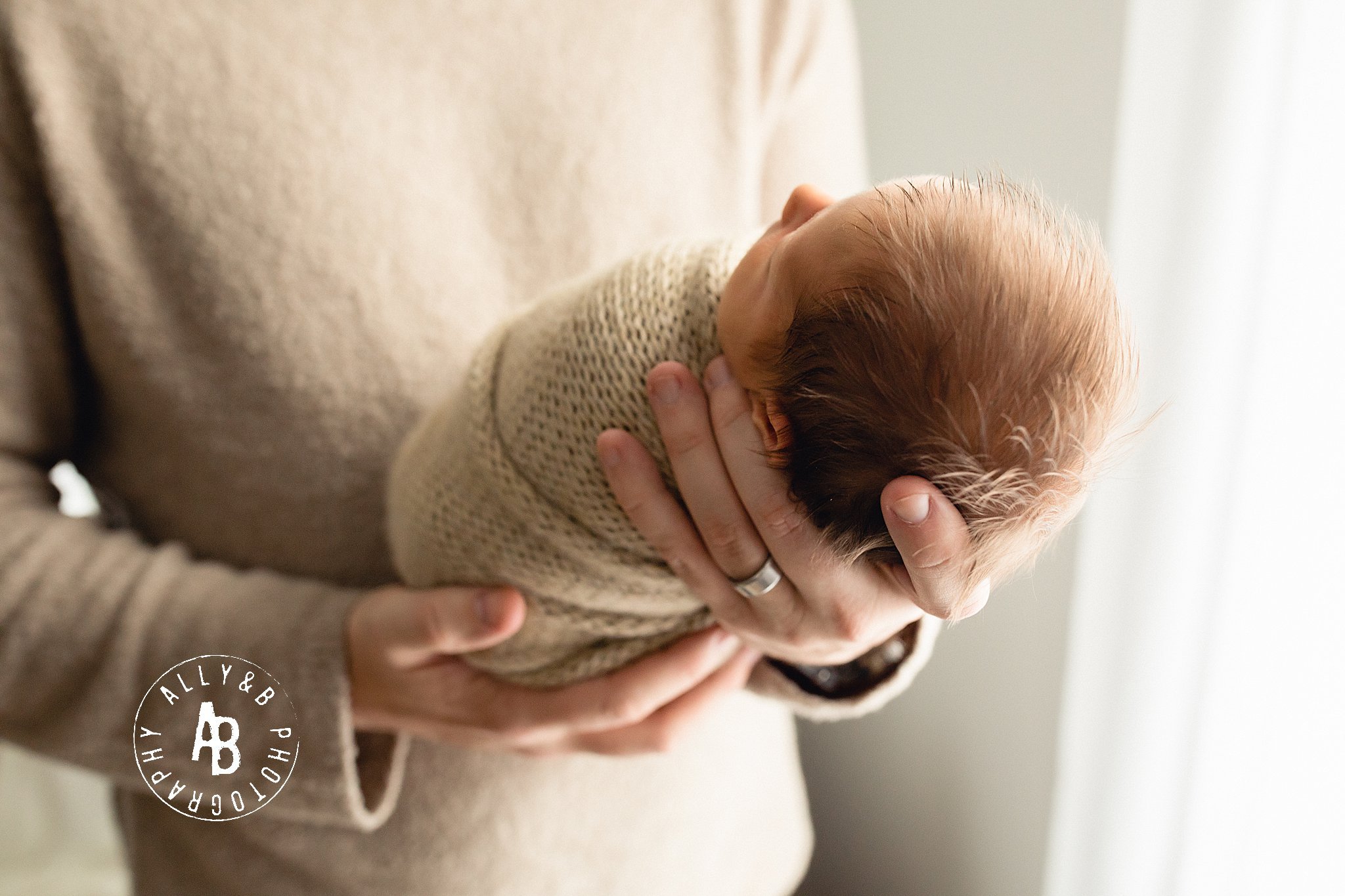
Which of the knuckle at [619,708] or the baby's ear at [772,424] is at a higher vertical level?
the baby's ear at [772,424]

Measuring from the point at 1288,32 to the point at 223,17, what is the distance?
811mm

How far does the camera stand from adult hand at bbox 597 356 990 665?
0.56 m

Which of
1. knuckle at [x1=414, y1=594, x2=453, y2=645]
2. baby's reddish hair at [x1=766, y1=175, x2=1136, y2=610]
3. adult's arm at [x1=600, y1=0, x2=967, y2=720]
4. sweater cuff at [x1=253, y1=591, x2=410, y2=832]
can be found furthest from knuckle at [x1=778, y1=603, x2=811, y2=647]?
sweater cuff at [x1=253, y1=591, x2=410, y2=832]

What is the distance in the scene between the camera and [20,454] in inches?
29.5

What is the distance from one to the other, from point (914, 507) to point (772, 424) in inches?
4.8

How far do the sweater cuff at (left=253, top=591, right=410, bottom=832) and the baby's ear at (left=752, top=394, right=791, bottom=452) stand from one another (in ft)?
1.31

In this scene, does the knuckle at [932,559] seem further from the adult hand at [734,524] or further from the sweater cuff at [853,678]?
the sweater cuff at [853,678]

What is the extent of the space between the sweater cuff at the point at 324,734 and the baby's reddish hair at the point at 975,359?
0.44 m

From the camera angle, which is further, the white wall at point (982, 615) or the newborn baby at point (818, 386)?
the white wall at point (982, 615)

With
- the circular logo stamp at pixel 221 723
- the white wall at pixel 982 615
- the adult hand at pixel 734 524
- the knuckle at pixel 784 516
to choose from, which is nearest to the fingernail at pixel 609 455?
the adult hand at pixel 734 524

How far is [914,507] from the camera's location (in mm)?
463

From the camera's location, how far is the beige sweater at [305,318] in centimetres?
70

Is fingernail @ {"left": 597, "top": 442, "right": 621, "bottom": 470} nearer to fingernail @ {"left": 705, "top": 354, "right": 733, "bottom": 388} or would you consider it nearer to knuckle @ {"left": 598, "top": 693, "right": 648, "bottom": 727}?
fingernail @ {"left": 705, "top": 354, "right": 733, "bottom": 388}

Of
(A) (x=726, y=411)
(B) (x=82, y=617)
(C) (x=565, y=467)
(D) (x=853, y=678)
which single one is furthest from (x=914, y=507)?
(B) (x=82, y=617)
